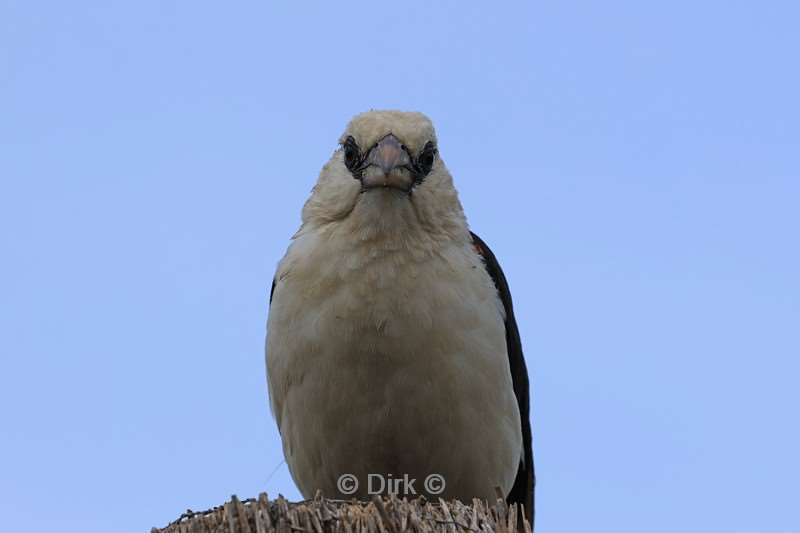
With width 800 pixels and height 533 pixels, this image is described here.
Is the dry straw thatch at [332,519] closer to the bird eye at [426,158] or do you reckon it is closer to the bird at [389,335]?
the bird at [389,335]

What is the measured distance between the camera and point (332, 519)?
699 cm

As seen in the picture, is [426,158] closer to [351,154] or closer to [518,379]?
[351,154]

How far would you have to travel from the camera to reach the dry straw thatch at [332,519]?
6.94 m

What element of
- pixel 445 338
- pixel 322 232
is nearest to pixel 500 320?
pixel 445 338

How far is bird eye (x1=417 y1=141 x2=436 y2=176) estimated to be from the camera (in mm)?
9117

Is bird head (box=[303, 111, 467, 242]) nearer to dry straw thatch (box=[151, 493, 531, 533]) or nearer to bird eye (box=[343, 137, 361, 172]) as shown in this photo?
bird eye (box=[343, 137, 361, 172])

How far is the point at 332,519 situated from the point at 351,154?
2.96 m

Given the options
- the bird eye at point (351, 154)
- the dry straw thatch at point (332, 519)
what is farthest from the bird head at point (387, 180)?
the dry straw thatch at point (332, 519)

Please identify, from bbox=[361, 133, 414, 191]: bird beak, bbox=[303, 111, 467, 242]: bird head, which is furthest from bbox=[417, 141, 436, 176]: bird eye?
bbox=[361, 133, 414, 191]: bird beak

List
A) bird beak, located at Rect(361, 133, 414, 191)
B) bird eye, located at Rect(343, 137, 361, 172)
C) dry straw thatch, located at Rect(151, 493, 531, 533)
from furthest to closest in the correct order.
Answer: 1. bird eye, located at Rect(343, 137, 361, 172)
2. bird beak, located at Rect(361, 133, 414, 191)
3. dry straw thatch, located at Rect(151, 493, 531, 533)

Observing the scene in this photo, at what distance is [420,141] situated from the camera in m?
9.09

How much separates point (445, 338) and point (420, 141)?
4.26 feet

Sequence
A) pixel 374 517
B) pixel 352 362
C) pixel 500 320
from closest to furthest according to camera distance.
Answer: pixel 374 517 < pixel 352 362 < pixel 500 320

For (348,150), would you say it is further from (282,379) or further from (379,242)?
(282,379)
